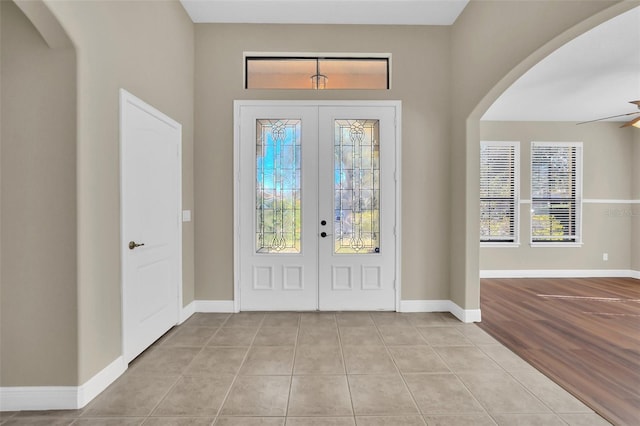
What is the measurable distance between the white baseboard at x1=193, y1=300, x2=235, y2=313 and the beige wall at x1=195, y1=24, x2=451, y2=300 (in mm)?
60

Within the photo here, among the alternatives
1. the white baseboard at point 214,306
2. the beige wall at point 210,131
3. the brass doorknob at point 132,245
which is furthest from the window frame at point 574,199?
the brass doorknob at point 132,245

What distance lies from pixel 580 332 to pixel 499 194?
3201 millimetres

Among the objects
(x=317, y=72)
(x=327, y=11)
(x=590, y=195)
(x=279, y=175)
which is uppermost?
(x=327, y=11)

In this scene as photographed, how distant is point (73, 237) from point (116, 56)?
1.37 metres

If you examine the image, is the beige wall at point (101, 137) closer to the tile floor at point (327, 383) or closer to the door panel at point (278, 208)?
the tile floor at point (327, 383)

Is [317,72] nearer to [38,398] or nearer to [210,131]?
[210,131]

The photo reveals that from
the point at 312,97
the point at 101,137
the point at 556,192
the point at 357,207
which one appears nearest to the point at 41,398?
the point at 101,137

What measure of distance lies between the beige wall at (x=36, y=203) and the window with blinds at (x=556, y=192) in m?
6.82

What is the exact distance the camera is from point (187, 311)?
3.60 m

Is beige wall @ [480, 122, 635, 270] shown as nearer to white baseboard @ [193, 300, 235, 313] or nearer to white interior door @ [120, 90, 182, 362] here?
white baseboard @ [193, 300, 235, 313]

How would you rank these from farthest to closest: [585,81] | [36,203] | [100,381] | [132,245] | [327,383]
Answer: [585,81], [132,245], [327,383], [100,381], [36,203]

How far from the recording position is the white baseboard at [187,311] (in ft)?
11.4

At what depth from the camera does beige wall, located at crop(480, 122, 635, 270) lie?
19.3ft

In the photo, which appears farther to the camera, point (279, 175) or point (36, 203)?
point (279, 175)
